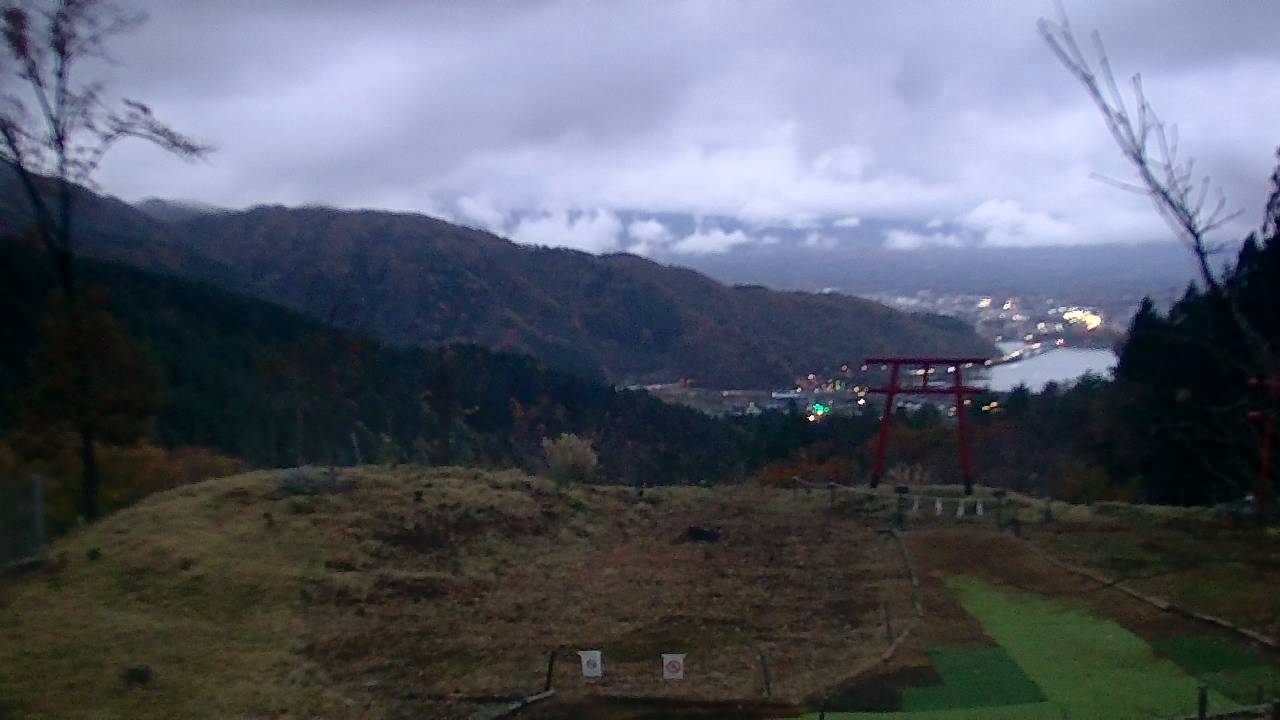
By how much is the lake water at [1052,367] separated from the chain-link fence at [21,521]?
24914 mm

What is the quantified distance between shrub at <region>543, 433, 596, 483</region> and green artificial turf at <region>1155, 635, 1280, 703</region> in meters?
10.2

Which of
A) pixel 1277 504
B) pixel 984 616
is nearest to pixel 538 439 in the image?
pixel 984 616

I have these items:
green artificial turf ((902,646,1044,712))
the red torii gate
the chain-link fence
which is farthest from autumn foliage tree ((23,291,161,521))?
the red torii gate

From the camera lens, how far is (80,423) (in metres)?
13.8

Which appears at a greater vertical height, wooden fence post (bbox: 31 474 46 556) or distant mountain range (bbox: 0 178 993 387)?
distant mountain range (bbox: 0 178 993 387)

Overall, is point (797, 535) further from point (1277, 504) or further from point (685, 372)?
point (685, 372)

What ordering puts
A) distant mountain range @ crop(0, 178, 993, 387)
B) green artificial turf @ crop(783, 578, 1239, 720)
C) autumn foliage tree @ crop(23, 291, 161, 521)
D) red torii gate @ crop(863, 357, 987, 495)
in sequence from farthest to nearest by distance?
distant mountain range @ crop(0, 178, 993, 387)
red torii gate @ crop(863, 357, 987, 495)
autumn foliage tree @ crop(23, 291, 161, 521)
green artificial turf @ crop(783, 578, 1239, 720)

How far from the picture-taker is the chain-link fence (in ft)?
35.9

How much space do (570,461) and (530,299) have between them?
56.3 metres

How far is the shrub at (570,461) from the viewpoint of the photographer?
1805 cm

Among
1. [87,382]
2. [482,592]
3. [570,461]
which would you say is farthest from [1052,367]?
[87,382]

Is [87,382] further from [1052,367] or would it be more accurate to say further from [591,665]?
[1052,367]

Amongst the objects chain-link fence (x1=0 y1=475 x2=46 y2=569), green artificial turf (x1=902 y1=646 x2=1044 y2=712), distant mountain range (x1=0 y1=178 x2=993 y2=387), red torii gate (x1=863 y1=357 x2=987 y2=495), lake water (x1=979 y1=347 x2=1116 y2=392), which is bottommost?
green artificial turf (x1=902 y1=646 x2=1044 y2=712)

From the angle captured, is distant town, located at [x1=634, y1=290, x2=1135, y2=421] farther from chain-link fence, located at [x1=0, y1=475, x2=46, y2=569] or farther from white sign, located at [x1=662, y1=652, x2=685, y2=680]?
chain-link fence, located at [x1=0, y1=475, x2=46, y2=569]
